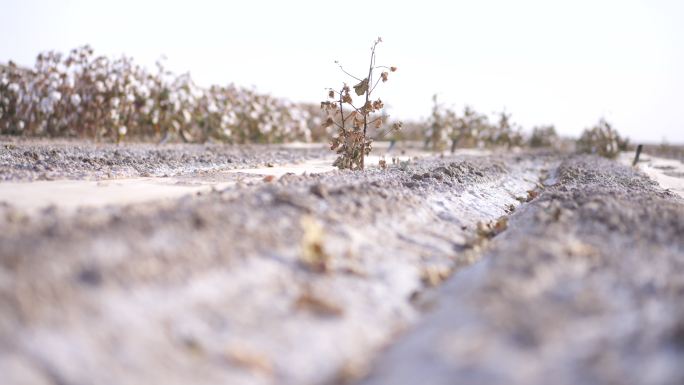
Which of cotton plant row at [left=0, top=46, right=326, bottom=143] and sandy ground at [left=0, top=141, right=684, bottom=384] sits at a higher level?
cotton plant row at [left=0, top=46, right=326, bottom=143]

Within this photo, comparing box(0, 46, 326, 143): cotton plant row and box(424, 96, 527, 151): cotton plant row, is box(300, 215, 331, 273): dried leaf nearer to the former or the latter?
box(0, 46, 326, 143): cotton plant row

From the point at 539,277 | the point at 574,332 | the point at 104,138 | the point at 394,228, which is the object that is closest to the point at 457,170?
the point at 394,228

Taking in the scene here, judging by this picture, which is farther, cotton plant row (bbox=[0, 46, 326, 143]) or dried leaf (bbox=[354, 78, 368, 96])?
cotton plant row (bbox=[0, 46, 326, 143])

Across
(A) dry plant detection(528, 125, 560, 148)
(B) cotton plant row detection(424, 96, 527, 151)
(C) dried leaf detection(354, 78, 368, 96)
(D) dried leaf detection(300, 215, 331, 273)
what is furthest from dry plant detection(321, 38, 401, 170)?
(A) dry plant detection(528, 125, 560, 148)

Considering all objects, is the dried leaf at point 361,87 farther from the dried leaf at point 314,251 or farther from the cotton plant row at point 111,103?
the cotton plant row at point 111,103

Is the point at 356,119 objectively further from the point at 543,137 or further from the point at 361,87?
the point at 543,137

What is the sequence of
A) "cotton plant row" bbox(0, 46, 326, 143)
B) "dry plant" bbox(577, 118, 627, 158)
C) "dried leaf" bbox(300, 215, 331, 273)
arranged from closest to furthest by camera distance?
"dried leaf" bbox(300, 215, 331, 273)
"cotton plant row" bbox(0, 46, 326, 143)
"dry plant" bbox(577, 118, 627, 158)
